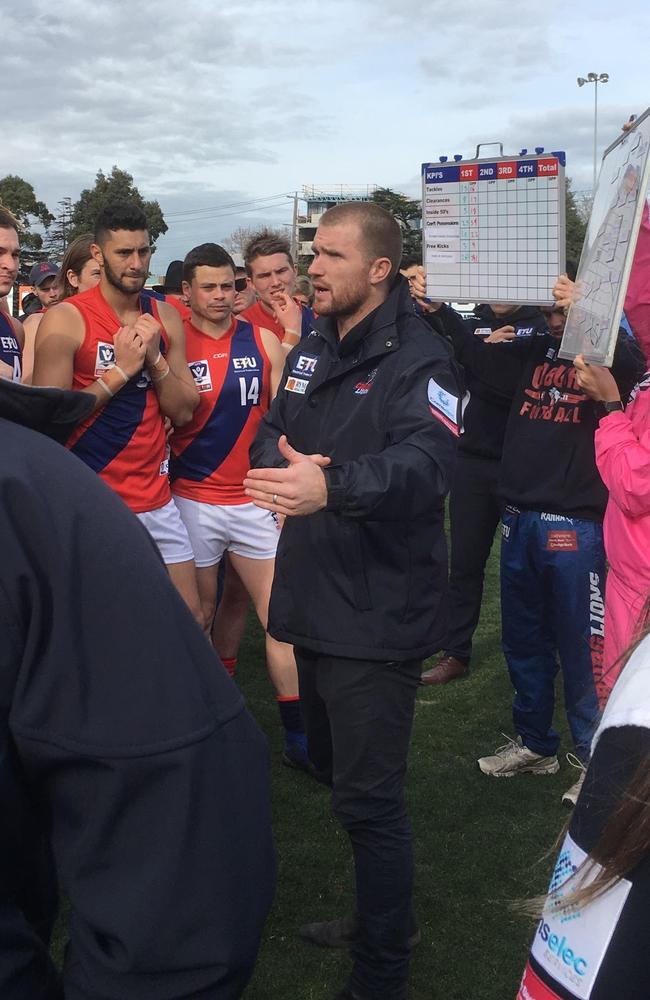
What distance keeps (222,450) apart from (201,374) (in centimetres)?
37

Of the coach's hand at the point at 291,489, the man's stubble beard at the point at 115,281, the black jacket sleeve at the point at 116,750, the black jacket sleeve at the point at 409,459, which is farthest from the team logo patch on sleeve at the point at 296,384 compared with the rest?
the black jacket sleeve at the point at 116,750

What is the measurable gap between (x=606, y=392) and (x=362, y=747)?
1570 mm

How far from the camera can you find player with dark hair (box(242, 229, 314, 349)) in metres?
5.60

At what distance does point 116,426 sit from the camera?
412 cm

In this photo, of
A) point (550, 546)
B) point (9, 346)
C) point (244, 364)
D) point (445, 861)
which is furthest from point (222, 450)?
point (445, 861)

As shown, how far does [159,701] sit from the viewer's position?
102 centimetres

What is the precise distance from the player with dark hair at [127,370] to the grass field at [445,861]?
127 centimetres

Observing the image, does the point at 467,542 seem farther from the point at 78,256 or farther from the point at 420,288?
the point at 78,256

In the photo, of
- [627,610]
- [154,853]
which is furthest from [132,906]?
[627,610]

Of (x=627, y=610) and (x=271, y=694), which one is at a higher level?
(x=627, y=610)

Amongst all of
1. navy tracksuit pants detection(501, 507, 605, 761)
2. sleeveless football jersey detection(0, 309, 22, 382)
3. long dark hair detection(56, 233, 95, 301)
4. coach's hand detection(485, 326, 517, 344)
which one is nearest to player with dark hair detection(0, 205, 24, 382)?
sleeveless football jersey detection(0, 309, 22, 382)

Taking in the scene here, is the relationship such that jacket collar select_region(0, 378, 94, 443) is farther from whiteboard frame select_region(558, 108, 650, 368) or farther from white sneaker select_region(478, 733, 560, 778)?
white sneaker select_region(478, 733, 560, 778)

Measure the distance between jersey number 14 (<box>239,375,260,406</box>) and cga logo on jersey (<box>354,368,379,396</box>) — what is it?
5.65 feet

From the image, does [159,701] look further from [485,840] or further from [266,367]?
[266,367]
